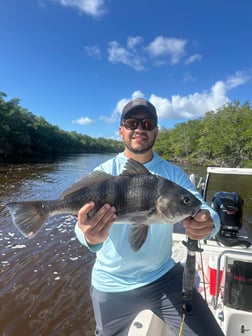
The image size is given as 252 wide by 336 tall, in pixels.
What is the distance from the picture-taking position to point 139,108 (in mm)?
3078

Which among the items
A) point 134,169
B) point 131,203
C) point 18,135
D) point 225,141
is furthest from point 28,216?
point 18,135

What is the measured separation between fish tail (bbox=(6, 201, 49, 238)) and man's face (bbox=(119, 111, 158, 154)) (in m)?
1.24

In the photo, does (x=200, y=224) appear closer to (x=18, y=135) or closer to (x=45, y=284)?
(x=45, y=284)

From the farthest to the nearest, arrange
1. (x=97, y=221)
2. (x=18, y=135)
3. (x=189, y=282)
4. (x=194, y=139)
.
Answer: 1. (x=194, y=139)
2. (x=18, y=135)
3. (x=189, y=282)
4. (x=97, y=221)

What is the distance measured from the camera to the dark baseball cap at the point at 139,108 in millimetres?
3082

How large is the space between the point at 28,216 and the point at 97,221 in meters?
0.65

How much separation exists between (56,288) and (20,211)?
450cm

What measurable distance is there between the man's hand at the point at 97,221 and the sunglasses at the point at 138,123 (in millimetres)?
1198

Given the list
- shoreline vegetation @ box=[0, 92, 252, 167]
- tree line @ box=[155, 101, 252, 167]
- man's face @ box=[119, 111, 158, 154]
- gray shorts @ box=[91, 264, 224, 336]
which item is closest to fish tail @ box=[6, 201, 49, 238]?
gray shorts @ box=[91, 264, 224, 336]

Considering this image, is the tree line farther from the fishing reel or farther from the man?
the man

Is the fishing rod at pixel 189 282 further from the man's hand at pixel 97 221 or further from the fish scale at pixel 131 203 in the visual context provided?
the man's hand at pixel 97 221

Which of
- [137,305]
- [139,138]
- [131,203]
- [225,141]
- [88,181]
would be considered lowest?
[137,305]

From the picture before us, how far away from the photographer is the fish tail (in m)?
2.33

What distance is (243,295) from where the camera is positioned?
3.09 m
